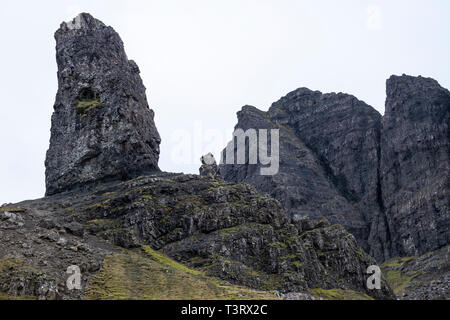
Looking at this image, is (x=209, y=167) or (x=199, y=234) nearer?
(x=199, y=234)

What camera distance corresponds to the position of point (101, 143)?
164 m

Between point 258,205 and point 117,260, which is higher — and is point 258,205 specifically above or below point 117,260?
above

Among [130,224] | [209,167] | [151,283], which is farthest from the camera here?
[209,167]

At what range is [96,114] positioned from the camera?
16912 cm

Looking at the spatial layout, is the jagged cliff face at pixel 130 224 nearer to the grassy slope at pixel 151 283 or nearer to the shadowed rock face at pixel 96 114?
the grassy slope at pixel 151 283

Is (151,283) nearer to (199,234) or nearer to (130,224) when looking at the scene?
(130,224)

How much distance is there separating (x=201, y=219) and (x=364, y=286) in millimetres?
47376

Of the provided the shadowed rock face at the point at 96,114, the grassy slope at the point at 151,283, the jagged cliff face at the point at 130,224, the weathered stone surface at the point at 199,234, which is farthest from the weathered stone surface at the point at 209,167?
the grassy slope at the point at 151,283

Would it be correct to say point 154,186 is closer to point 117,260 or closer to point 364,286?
point 117,260

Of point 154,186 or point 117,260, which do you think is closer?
point 117,260

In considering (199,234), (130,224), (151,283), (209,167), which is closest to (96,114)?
(209,167)

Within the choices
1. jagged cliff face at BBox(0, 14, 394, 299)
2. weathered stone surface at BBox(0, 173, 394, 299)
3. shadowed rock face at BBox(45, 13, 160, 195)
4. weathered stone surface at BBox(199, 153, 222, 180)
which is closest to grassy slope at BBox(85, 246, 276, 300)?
jagged cliff face at BBox(0, 14, 394, 299)

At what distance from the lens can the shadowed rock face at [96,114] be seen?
536ft
